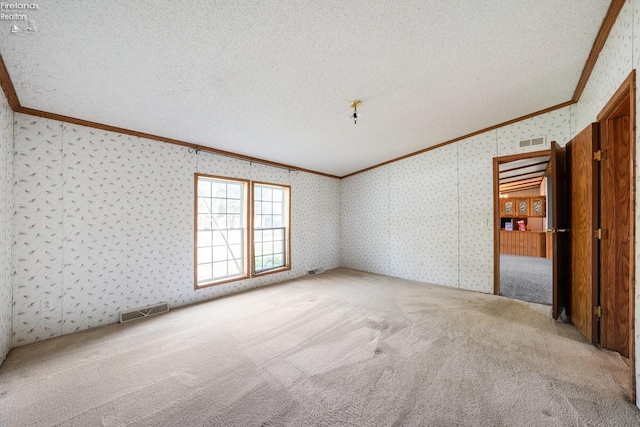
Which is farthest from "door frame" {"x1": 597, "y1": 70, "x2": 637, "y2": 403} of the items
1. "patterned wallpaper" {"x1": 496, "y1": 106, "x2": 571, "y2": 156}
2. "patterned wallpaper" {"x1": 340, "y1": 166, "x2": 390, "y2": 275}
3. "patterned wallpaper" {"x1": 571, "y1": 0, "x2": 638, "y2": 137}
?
"patterned wallpaper" {"x1": 340, "y1": 166, "x2": 390, "y2": 275}

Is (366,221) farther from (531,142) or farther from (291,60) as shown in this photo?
(291,60)

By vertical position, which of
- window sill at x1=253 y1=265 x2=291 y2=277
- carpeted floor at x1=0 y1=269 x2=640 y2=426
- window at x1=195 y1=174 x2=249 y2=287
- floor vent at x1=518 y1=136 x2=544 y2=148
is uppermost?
floor vent at x1=518 y1=136 x2=544 y2=148

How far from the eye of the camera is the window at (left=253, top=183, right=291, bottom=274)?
4449 mm

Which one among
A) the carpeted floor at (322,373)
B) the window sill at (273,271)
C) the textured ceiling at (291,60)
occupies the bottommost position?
the carpeted floor at (322,373)

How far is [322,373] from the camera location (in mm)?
1848

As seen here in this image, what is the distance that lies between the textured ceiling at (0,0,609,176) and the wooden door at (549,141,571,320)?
88cm

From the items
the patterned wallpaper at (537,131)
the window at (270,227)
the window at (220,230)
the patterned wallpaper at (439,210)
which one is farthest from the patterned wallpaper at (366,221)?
the window at (220,230)

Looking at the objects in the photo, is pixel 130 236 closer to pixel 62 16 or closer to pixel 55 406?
pixel 55 406

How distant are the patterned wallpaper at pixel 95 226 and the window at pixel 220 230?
7.4 inches

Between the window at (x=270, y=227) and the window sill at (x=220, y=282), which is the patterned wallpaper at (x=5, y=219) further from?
the window at (x=270, y=227)

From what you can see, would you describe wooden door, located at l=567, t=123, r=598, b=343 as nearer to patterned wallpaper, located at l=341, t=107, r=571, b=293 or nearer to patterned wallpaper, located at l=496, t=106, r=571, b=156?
patterned wallpaper, located at l=496, t=106, r=571, b=156

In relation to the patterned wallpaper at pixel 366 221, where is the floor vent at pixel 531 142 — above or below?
above

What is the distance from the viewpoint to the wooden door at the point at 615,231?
200 cm

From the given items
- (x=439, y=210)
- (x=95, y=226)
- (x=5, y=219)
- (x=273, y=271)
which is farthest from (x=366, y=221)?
(x=5, y=219)
